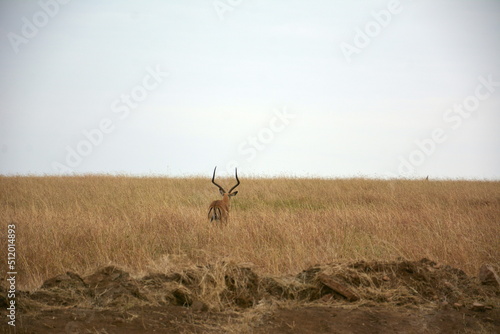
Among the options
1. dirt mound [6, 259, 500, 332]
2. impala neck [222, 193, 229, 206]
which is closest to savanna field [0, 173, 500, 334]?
dirt mound [6, 259, 500, 332]

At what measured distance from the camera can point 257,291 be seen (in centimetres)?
576

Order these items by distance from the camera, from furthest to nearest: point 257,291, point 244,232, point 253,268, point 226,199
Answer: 1. point 226,199
2. point 244,232
3. point 253,268
4. point 257,291

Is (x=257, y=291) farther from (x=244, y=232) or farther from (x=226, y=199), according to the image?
(x=226, y=199)

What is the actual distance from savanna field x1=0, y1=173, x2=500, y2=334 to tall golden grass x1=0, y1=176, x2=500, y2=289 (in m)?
0.04

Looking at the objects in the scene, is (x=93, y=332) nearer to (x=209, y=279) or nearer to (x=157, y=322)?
(x=157, y=322)

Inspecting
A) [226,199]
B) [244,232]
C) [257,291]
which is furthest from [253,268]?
[226,199]

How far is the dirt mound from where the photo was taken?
5.36 m

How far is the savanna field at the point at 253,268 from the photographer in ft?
16.5

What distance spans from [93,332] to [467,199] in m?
13.3

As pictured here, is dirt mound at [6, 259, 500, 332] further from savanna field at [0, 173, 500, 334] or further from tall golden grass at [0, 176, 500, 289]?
tall golden grass at [0, 176, 500, 289]

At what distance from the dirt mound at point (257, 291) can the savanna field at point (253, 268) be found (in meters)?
0.01

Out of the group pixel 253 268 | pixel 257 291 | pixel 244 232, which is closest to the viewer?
pixel 257 291

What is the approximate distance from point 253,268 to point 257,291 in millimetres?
619

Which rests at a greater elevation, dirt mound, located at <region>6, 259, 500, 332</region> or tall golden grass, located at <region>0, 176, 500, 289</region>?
tall golden grass, located at <region>0, 176, 500, 289</region>
